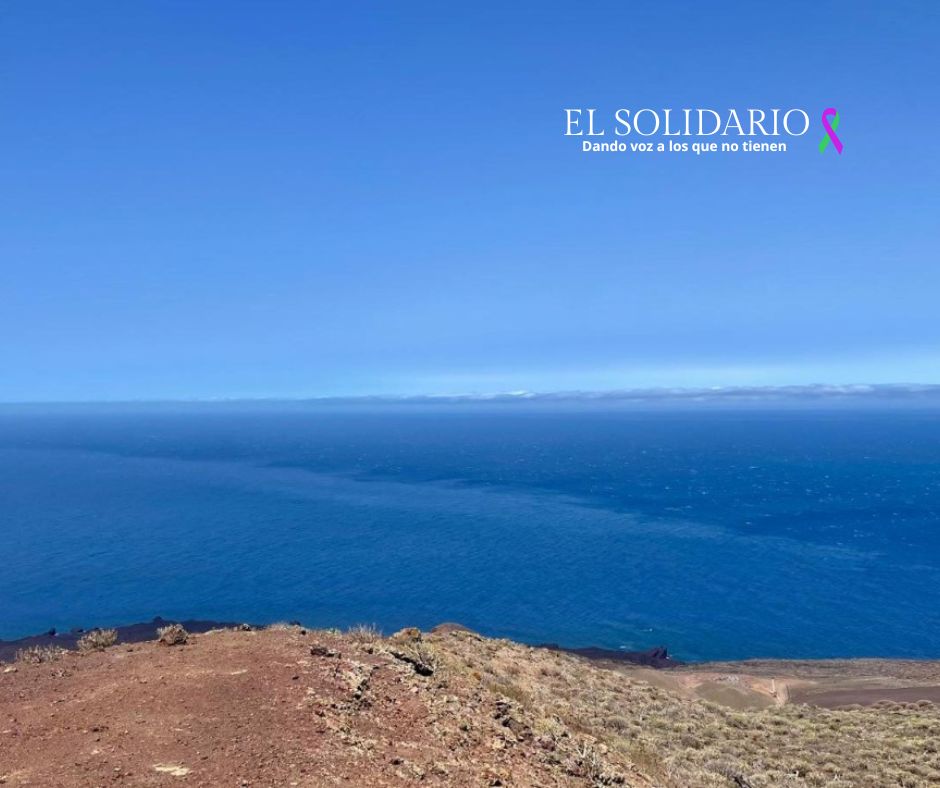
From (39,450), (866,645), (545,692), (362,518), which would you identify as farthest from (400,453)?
(545,692)

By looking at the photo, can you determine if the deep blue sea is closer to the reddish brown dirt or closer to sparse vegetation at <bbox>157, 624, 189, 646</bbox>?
sparse vegetation at <bbox>157, 624, 189, 646</bbox>

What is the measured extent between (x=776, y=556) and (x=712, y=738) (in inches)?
2190

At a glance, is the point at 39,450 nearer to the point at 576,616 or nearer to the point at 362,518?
the point at 362,518

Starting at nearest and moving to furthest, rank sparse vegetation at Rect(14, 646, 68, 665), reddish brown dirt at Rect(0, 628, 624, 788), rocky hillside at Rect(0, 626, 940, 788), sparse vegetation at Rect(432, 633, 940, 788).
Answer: reddish brown dirt at Rect(0, 628, 624, 788)
rocky hillside at Rect(0, 626, 940, 788)
sparse vegetation at Rect(432, 633, 940, 788)
sparse vegetation at Rect(14, 646, 68, 665)

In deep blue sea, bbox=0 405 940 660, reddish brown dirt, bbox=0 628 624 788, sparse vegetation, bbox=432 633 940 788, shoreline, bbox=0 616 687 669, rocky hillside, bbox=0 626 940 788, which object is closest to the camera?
reddish brown dirt, bbox=0 628 624 788

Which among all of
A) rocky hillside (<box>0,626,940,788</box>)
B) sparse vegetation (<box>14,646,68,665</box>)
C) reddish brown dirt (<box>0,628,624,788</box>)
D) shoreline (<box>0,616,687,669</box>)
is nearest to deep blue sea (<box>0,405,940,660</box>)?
shoreline (<box>0,616,687,669</box>)

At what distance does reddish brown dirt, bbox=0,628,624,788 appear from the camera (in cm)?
1102

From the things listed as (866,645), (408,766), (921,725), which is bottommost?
(866,645)

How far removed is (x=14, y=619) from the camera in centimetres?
4950

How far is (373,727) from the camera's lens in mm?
13273

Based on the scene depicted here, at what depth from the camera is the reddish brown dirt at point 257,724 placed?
36.1 feet

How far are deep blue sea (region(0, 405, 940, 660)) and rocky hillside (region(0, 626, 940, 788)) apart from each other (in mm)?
27643

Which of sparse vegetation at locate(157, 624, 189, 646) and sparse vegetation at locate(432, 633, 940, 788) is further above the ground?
sparse vegetation at locate(157, 624, 189, 646)

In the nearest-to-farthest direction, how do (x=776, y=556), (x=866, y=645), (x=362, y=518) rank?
(x=866, y=645) → (x=776, y=556) → (x=362, y=518)
